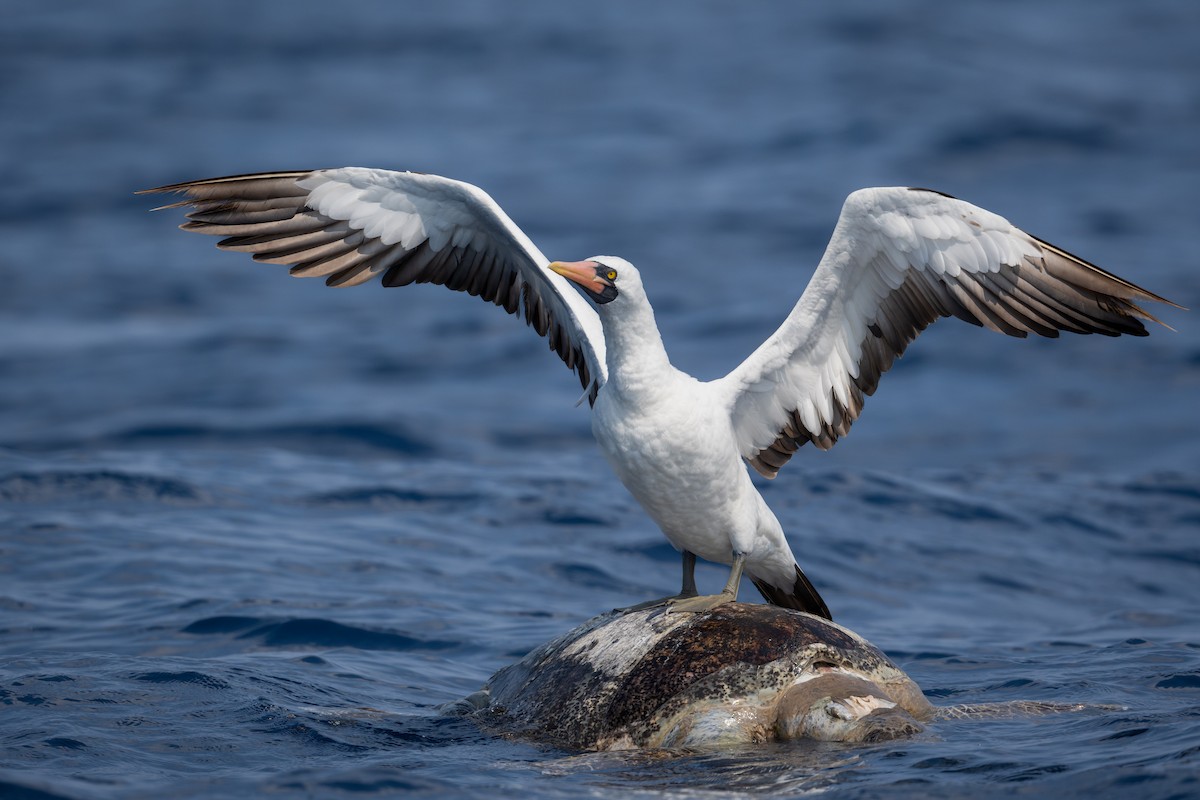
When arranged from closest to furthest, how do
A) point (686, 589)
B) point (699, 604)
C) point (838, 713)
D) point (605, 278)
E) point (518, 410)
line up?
point (838, 713) → point (605, 278) → point (699, 604) → point (686, 589) → point (518, 410)

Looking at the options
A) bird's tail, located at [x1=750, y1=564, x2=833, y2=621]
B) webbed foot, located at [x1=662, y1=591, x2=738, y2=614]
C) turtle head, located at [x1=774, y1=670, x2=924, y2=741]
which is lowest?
turtle head, located at [x1=774, y1=670, x2=924, y2=741]

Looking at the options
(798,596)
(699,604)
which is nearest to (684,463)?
(699,604)

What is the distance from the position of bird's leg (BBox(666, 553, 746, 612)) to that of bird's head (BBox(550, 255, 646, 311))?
1.75 m

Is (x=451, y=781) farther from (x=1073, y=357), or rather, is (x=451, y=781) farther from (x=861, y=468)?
(x=1073, y=357)

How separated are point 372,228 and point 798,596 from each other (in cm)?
368

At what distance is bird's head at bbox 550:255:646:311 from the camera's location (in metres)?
8.05

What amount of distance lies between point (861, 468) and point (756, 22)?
20006mm

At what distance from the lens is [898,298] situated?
8.97m

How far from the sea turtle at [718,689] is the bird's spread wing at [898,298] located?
145 cm

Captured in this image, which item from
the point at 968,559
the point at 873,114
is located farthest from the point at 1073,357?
the point at 873,114

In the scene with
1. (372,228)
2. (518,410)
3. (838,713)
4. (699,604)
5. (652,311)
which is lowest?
(838,713)

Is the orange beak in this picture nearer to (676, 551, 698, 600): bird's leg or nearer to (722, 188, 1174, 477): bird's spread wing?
(722, 188, 1174, 477): bird's spread wing

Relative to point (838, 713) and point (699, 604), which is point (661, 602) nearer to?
point (699, 604)

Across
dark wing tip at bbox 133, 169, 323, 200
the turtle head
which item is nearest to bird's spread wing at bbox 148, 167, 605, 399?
dark wing tip at bbox 133, 169, 323, 200
